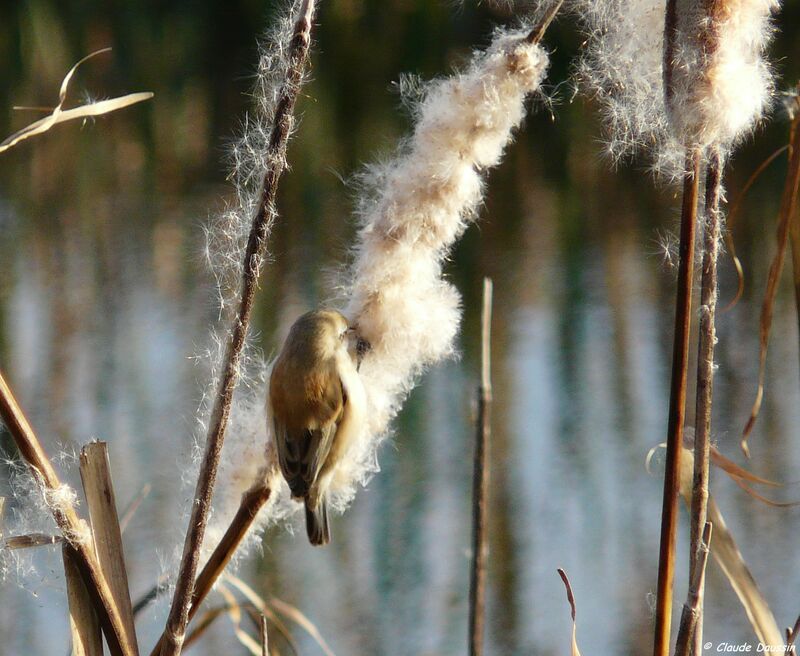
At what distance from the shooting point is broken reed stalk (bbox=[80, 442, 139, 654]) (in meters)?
1.29

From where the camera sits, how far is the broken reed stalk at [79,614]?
1241mm

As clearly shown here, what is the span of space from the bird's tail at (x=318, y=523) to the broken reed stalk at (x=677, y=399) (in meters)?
0.65

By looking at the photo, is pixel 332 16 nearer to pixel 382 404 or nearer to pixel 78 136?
pixel 78 136

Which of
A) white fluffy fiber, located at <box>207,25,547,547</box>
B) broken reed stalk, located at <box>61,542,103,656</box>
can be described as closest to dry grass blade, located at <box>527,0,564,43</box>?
white fluffy fiber, located at <box>207,25,547,547</box>

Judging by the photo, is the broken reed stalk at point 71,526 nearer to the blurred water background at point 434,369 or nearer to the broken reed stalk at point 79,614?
the broken reed stalk at point 79,614

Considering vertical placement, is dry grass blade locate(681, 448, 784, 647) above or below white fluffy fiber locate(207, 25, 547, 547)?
below

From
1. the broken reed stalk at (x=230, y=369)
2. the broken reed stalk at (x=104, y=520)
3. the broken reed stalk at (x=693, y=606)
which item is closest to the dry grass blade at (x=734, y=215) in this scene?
the broken reed stalk at (x=693, y=606)

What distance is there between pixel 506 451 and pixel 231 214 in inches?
183

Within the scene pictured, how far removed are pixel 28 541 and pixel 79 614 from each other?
11 cm

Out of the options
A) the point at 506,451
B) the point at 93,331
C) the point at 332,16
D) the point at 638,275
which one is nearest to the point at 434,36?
the point at 332,16

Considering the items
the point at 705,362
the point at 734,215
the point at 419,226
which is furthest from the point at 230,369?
the point at 734,215

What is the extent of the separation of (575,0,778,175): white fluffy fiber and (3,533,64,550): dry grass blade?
87cm

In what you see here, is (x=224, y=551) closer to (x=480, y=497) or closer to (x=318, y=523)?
(x=318, y=523)

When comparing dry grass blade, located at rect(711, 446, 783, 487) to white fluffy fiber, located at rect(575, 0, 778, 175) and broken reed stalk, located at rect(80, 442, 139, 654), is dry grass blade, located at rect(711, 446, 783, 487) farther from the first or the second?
broken reed stalk, located at rect(80, 442, 139, 654)
